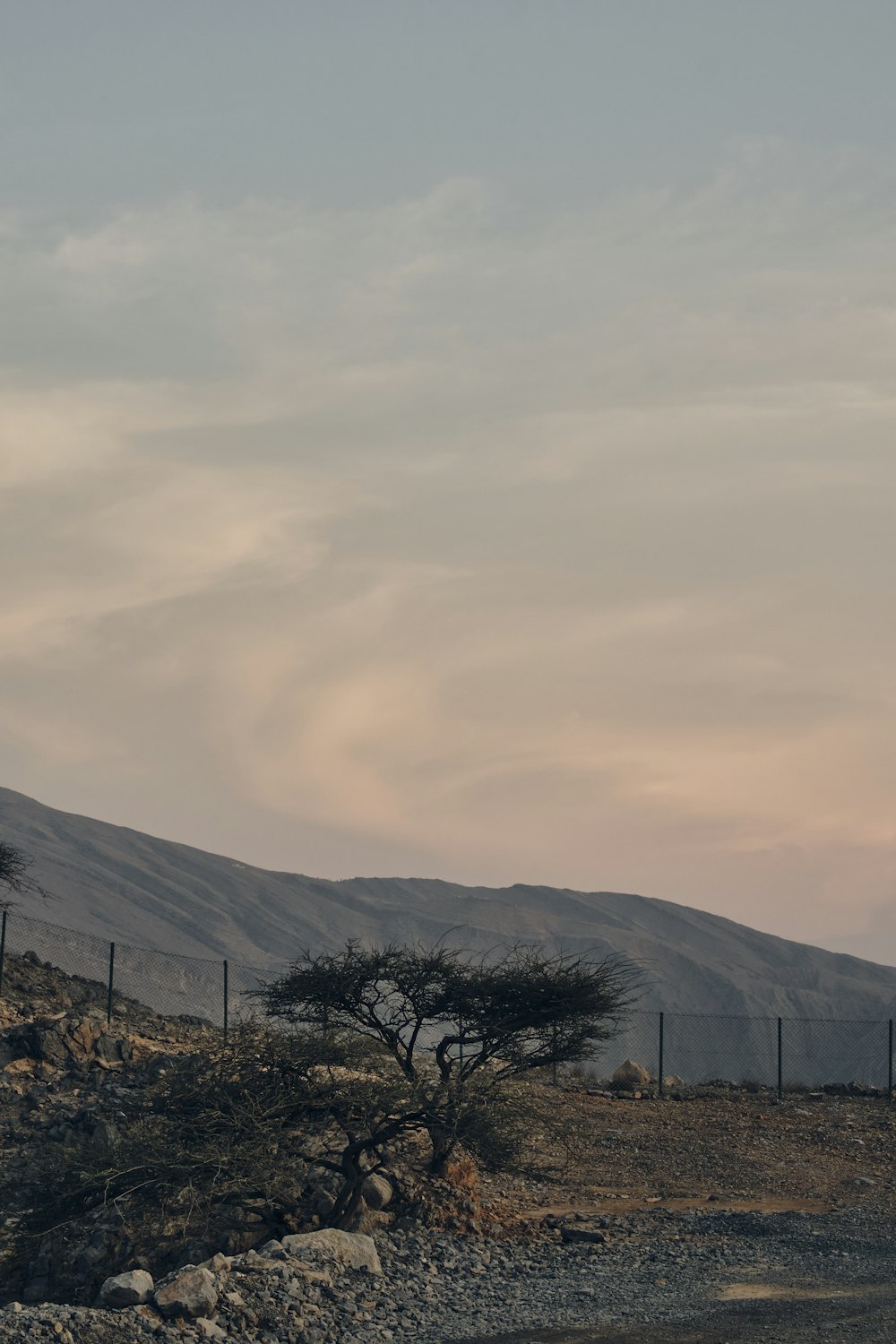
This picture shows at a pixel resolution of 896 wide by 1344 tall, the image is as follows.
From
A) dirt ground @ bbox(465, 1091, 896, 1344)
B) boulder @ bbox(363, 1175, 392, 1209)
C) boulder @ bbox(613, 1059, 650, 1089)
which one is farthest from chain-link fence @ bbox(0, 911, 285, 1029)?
boulder @ bbox(363, 1175, 392, 1209)

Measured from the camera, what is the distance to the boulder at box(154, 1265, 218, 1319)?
16703mm

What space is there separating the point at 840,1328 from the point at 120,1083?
16070mm

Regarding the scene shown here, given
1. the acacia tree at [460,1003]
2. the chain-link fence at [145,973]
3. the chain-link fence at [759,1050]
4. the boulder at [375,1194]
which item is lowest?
the chain-link fence at [759,1050]

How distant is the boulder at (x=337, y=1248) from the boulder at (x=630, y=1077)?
21603 millimetres

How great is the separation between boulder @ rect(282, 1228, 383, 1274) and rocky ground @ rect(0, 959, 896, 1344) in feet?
0.11

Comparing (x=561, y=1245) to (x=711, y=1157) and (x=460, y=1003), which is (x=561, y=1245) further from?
(x=711, y=1157)

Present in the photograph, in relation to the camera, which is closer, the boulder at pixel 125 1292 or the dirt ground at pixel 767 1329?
the dirt ground at pixel 767 1329

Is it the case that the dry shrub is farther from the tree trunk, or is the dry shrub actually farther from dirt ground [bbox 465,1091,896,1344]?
the tree trunk

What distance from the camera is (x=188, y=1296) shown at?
55.2 feet

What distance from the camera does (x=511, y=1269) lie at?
786 inches

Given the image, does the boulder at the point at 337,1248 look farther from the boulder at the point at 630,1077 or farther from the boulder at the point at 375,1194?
the boulder at the point at 630,1077

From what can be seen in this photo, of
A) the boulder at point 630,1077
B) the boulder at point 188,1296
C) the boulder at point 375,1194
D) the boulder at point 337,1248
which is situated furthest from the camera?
the boulder at point 630,1077

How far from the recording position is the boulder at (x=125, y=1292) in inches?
669

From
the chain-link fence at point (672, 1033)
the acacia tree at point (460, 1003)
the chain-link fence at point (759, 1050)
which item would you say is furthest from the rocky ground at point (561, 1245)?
the chain-link fence at point (759, 1050)
